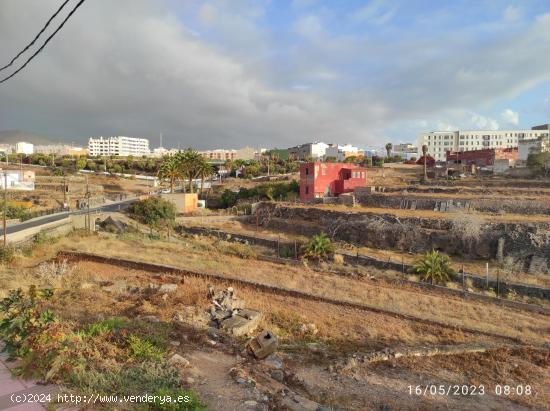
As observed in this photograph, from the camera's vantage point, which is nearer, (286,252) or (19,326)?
(19,326)

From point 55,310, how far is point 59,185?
61.8m

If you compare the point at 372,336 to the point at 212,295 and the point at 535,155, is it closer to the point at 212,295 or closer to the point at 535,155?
the point at 212,295

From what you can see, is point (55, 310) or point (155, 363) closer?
point (155, 363)

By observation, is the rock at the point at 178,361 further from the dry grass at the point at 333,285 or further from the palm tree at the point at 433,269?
the palm tree at the point at 433,269

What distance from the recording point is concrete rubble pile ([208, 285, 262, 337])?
10.4 meters

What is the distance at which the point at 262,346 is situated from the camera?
8312mm

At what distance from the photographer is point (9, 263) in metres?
18.8

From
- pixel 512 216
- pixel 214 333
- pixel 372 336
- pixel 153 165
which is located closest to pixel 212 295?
pixel 214 333

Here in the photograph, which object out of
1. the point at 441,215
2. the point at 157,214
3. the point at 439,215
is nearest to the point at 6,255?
the point at 157,214

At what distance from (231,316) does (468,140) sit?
400 feet

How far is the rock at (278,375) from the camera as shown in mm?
7505

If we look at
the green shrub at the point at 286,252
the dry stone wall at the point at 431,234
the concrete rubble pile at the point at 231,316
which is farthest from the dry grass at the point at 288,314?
the dry stone wall at the point at 431,234

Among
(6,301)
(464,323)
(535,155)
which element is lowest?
(464,323)

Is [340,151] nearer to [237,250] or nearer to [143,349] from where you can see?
[237,250]
